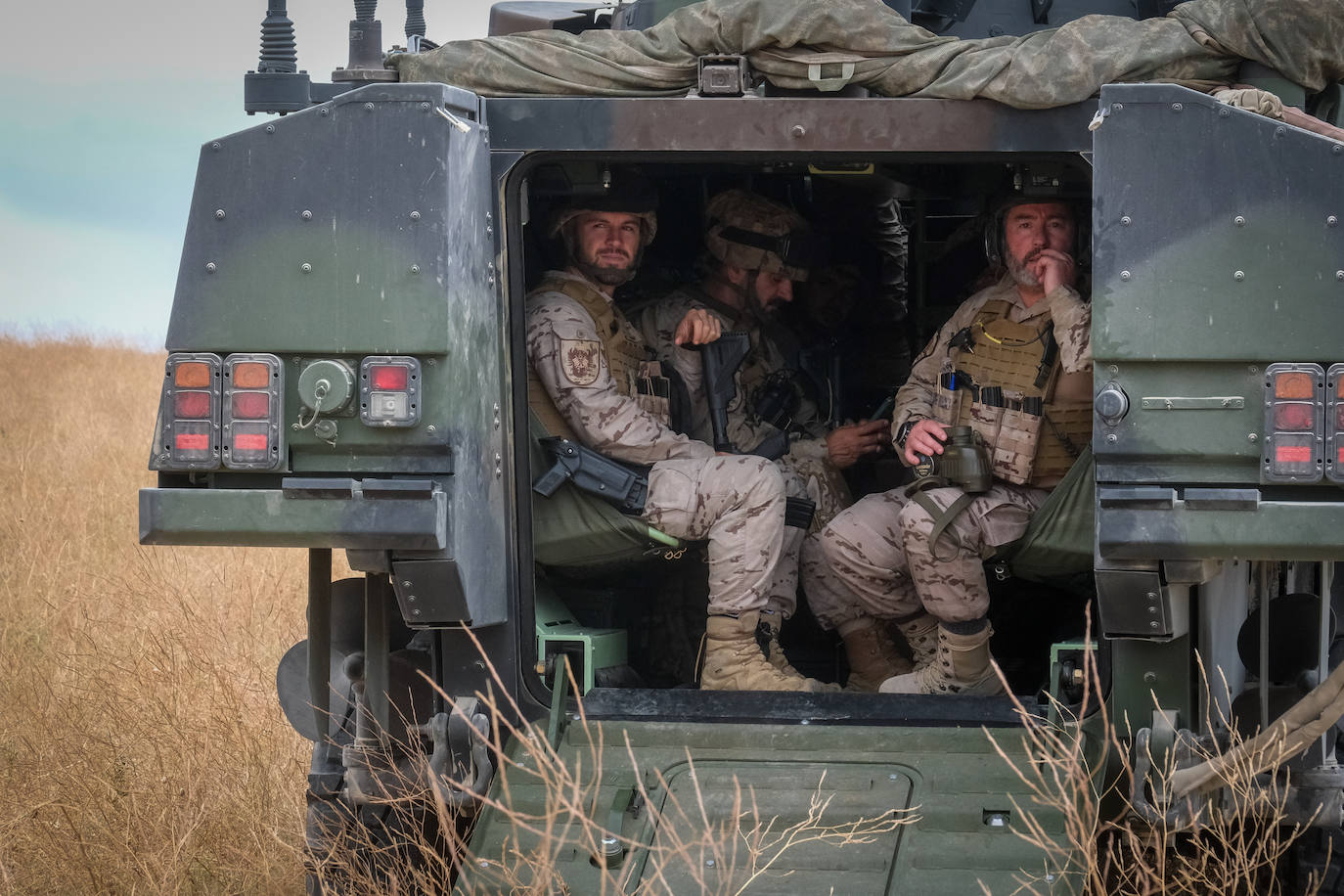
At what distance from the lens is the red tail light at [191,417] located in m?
3.94

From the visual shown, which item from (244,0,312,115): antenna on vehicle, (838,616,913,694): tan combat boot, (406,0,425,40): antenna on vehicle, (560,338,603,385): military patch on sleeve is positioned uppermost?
(406,0,425,40): antenna on vehicle

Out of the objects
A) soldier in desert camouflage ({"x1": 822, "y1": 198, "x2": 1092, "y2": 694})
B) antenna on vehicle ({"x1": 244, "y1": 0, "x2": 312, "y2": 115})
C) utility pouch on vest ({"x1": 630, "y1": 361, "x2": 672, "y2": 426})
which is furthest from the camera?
utility pouch on vest ({"x1": 630, "y1": 361, "x2": 672, "y2": 426})

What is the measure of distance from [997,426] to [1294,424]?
1.31 meters

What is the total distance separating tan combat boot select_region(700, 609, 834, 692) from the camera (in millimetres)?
4883

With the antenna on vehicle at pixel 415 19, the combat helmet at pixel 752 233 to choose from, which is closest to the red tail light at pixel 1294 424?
the combat helmet at pixel 752 233

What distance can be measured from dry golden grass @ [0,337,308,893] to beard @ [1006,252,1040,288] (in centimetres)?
258

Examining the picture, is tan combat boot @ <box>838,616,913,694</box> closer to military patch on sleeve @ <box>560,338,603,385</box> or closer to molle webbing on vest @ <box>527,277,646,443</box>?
molle webbing on vest @ <box>527,277,646,443</box>

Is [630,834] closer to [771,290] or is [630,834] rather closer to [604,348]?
[604,348]

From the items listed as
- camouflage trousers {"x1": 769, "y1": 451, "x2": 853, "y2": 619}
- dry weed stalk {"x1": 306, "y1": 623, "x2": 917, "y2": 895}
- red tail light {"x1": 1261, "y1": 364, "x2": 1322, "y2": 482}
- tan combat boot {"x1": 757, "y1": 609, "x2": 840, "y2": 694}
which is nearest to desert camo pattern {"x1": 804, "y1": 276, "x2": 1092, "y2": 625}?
camouflage trousers {"x1": 769, "y1": 451, "x2": 853, "y2": 619}

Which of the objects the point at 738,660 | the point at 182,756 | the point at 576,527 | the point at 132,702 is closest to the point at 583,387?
the point at 576,527

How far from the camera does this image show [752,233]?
5883mm

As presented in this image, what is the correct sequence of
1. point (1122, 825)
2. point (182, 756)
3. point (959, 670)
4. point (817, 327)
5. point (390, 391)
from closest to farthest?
point (390, 391) → point (1122, 825) → point (959, 670) → point (182, 756) → point (817, 327)

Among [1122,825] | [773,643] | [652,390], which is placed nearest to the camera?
[1122,825]

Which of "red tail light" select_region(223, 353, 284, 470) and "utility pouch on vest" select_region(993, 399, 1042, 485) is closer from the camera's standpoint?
"red tail light" select_region(223, 353, 284, 470)
